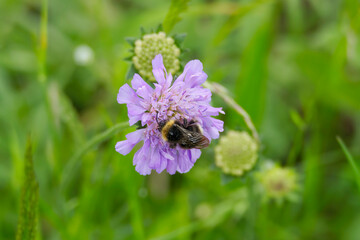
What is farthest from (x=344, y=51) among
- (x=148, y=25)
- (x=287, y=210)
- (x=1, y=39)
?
(x=1, y=39)

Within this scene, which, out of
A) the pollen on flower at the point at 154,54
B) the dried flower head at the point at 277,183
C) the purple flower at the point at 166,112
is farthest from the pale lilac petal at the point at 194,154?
the dried flower head at the point at 277,183

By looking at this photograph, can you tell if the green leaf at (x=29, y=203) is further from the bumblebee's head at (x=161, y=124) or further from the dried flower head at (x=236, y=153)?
the dried flower head at (x=236, y=153)

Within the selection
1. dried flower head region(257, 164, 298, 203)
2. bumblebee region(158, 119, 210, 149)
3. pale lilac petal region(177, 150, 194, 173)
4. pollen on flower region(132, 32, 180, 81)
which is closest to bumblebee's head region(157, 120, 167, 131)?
bumblebee region(158, 119, 210, 149)

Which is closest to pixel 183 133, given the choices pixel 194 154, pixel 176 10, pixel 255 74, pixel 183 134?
pixel 183 134

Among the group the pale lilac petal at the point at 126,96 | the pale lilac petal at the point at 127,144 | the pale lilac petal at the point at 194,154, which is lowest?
the pale lilac petal at the point at 194,154

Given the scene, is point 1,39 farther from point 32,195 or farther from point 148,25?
point 32,195
